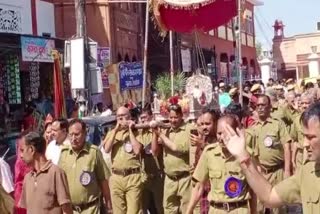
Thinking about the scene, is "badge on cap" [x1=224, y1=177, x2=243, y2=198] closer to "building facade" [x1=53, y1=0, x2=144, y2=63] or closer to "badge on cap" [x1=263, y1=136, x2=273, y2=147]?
"badge on cap" [x1=263, y1=136, x2=273, y2=147]

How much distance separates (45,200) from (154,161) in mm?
3504

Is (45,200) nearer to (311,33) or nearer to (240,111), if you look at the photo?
(240,111)

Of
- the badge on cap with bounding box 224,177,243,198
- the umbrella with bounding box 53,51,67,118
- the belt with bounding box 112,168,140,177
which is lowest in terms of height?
the belt with bounding box 112,168,140,177

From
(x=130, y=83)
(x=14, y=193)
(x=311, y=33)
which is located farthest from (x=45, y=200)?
(x=311, y=33)

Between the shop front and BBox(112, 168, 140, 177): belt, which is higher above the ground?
the shop front

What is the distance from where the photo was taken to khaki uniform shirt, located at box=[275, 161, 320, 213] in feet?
14.5

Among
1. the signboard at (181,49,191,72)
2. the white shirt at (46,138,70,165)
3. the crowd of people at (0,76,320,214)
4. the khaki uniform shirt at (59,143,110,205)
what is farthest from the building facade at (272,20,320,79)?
the khaki uniform shirt at (59,143,110,205)

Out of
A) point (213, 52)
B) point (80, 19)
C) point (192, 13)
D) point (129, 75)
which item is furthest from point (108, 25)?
point (213, 52)

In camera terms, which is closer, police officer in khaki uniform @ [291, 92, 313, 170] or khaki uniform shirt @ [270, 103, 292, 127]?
police officer in khaki uniform @ [291, 92, 313, 170]

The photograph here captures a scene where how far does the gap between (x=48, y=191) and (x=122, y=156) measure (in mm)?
3066

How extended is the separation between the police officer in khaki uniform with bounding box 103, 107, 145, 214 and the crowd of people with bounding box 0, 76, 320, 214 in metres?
0.01

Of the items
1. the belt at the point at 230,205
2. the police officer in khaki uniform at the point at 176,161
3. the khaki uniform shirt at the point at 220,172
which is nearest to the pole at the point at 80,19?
the police officer in khaki uniform at the point at 176,161

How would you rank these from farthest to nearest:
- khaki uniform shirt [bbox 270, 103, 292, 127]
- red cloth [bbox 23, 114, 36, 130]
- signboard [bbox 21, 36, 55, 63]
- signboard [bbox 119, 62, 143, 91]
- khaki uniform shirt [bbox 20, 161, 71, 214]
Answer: signboard [bbox 119, 62, 143, 91] → signboard [bbox 21, 36, 55, 63] → red cloth [bbox 23, 114, 36, 130] → khaki uniform shirt [bbox 270, 103, 292, 127] → khaki uniform shirt [bbox 20, 161, 71, 214]

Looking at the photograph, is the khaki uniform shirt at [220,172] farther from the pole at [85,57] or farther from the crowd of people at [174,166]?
the pole at [85,57]
